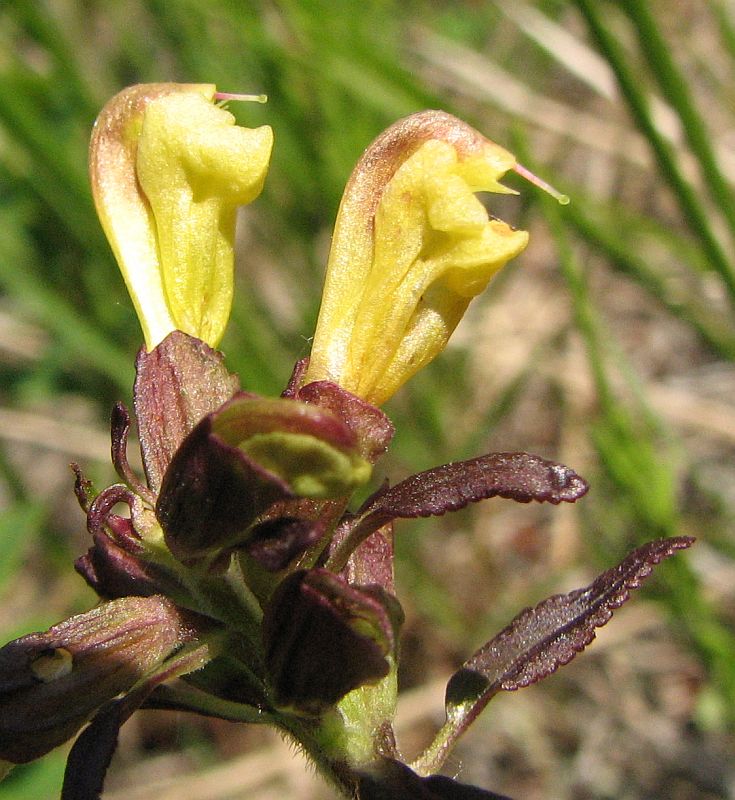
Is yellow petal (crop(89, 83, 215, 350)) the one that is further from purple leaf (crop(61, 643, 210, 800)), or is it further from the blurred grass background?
the blurred grass background

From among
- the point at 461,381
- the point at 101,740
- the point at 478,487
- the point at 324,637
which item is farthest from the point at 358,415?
the point at 461,381

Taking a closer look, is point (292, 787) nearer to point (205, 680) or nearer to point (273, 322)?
point (273, 322)

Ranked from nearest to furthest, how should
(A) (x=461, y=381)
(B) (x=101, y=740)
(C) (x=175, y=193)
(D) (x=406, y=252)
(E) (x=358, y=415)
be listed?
1. (B) (x=101, y=740)
2. (E) (x=358, y=415)
3. (D) (x=406, y=252)
4. (C) (x=175, y=193)
5. (A) (x=461, y=381)

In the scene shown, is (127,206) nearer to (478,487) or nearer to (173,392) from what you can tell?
(173,392)

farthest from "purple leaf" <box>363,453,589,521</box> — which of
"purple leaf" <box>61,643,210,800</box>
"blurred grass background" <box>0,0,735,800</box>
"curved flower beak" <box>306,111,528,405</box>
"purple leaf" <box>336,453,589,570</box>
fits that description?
"blurred grass background" <box>0,0,735,800</box>

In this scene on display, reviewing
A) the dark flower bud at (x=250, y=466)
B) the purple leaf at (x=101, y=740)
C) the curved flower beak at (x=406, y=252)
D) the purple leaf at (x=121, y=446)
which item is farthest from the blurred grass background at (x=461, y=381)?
the dark flower bud at (x=250, y=466)
